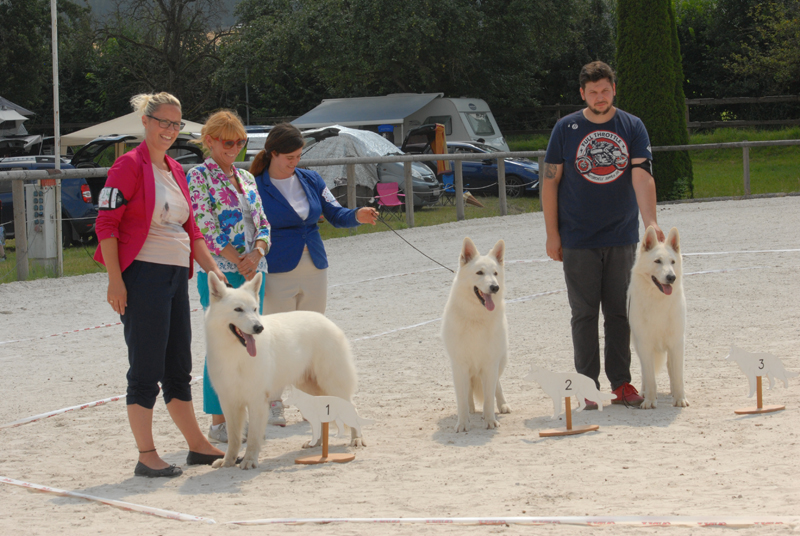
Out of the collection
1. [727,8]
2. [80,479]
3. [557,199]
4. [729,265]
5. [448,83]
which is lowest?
[80,479]

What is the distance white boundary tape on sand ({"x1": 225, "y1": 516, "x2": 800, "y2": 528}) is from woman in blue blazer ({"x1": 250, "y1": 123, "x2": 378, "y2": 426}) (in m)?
1.98

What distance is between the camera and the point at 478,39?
3262 centimetres

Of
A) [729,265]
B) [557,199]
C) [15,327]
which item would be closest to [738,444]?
[557,199]

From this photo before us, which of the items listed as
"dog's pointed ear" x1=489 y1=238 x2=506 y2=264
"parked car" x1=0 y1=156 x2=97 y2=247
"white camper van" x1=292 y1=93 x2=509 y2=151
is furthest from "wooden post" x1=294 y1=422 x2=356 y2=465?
"white camper van" x1=292 y1=93 x2=509 y2=151

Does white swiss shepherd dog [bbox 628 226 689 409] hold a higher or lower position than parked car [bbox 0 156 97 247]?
lower

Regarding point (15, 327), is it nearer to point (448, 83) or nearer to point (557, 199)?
point (557, 199)

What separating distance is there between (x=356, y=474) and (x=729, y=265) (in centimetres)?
738

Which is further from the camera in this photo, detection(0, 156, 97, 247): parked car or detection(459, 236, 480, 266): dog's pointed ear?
detection(0, 156, 97, 247): parked car

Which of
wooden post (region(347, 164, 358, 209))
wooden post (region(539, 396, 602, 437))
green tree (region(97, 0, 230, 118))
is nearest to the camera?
wooden post (region(539, 396, 602, 437))

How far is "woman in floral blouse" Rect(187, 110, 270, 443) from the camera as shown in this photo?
4.72 metres

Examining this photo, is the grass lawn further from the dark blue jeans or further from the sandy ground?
the dark blue jeans

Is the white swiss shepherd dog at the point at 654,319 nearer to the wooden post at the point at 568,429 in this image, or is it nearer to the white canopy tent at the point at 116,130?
the wooden post at the point at 568,429

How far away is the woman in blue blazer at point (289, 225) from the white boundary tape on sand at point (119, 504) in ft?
5.37

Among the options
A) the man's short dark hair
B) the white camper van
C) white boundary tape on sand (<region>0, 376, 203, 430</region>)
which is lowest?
white boundary tape on sand (<region>0, 376, 203, 430</region>)
